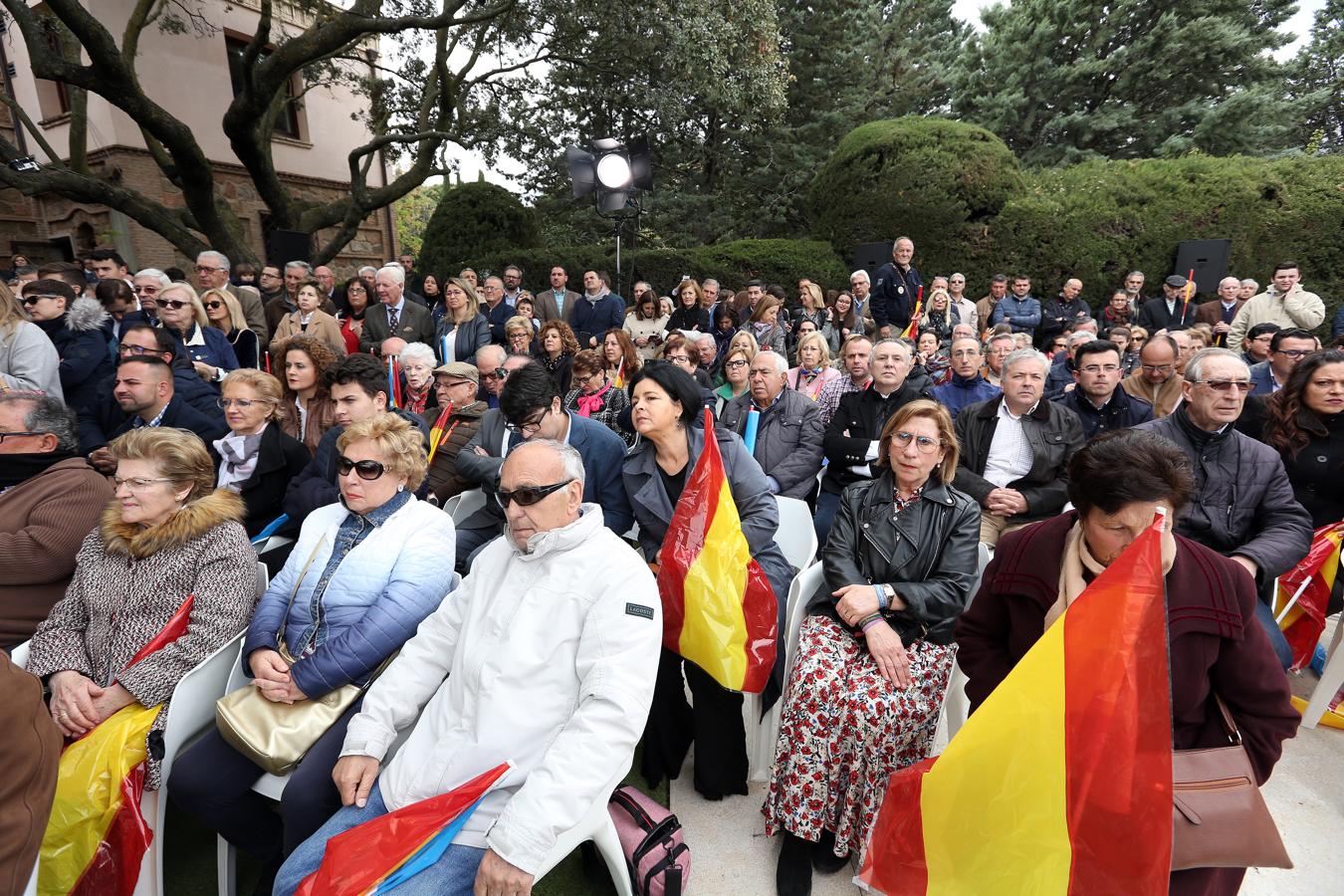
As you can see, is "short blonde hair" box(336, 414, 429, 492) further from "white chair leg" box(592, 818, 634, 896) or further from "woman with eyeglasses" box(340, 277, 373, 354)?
"woman with eyeglasses" box(340, 277, 373, 354)

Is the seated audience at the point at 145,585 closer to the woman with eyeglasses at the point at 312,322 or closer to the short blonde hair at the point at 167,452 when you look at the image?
the short blonde hair at the point at 167,452

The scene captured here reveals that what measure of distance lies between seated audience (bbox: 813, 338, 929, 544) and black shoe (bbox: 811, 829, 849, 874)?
180 centimetres

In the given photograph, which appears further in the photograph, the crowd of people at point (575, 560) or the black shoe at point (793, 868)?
the black shoe at point (793, 868)

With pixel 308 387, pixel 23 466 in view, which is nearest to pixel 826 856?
pixel 23 466

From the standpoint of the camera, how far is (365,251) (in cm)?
2119

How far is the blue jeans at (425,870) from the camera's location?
5.59 ft

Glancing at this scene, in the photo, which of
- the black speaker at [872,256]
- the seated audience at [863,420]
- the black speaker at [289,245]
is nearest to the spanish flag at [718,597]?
the seated audience at [863,420]

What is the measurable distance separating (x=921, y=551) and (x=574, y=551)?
1370 millimetres

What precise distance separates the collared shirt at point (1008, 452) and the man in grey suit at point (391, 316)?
557 cm

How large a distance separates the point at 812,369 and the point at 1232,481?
3.15m

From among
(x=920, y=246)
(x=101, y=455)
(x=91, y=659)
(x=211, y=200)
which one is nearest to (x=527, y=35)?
(x=211, y=200)

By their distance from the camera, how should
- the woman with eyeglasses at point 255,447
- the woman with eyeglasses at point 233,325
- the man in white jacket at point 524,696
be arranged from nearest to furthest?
the man in white jacket at point 524,696, the woman with eyeglasses at point 255,447, the woman with eyeglasses at point 233,325

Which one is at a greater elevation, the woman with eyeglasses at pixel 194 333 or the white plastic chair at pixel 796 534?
the woman with eyeglasses at pixel 194 333

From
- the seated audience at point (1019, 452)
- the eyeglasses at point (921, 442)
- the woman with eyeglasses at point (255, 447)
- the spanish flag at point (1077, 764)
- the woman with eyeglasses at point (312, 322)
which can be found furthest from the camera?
the woman with eyeglasses at point (312, 322)
